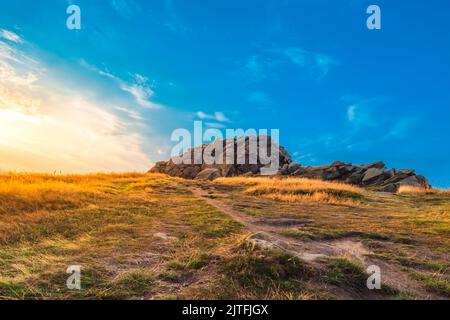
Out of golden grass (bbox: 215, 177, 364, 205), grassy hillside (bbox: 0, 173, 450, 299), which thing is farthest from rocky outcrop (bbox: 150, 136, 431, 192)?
grassy hillside (bbox: 0, 173, 450, 299)

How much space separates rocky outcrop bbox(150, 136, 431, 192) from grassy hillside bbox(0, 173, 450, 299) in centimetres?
2838

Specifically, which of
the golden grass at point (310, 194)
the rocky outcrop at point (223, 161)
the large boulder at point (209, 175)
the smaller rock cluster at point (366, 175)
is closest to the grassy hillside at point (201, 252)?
the golden grass at point (310, 194)

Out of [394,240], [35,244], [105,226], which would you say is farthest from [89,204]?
[394,240]

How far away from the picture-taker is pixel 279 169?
58.5 m

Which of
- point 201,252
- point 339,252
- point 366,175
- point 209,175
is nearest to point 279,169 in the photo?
point 209,175

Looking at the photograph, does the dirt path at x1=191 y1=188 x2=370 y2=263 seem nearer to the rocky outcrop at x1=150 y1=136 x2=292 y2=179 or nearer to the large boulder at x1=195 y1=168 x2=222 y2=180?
the large boulder at x1=195 y1=168 x2=222 y2=180

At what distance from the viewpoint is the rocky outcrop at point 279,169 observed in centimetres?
4250

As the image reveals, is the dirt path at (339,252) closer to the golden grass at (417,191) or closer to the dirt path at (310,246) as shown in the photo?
the dirt path at (310,246)

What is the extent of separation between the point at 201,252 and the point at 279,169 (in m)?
51.0

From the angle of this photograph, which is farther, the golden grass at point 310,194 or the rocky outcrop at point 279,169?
the rocky outcrop at point 279,169

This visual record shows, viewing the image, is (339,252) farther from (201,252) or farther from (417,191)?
(417,191)

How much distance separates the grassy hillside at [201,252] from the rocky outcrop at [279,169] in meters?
28.4
